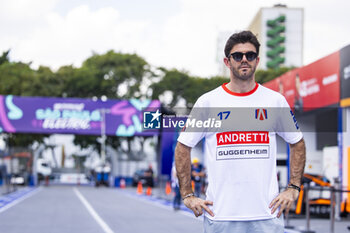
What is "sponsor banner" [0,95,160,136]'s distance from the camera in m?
39.9

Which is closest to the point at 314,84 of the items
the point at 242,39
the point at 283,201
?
the point at 242,39

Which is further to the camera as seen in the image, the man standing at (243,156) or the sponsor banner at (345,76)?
the sponsor banner at (345,76)

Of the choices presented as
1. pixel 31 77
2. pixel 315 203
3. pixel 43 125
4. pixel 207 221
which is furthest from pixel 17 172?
pixel 207 221

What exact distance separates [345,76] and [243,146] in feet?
49.0

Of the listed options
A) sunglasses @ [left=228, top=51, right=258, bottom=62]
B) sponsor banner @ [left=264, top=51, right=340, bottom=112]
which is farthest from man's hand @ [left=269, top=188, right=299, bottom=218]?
sponsor banner @ [left=264, top=51, right=340, bottom=112]

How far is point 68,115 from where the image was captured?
40344 millimetres

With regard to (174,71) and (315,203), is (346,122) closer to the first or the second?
Result: (315,203)

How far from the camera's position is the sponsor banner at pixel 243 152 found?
387 cm

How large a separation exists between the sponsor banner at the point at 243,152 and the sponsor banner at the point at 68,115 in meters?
35.7

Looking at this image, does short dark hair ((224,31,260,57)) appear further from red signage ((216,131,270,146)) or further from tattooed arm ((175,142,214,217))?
tattooed arm ((175,142,214,217))

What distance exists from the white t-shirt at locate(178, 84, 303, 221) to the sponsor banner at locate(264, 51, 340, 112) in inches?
600

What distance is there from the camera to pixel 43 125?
40188 millimetres

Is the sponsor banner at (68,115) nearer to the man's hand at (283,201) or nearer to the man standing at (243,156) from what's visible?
the man standing at (243,156)

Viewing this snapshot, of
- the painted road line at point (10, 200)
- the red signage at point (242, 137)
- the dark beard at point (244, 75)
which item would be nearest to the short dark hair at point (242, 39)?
the dark beard at point (244, 75)
